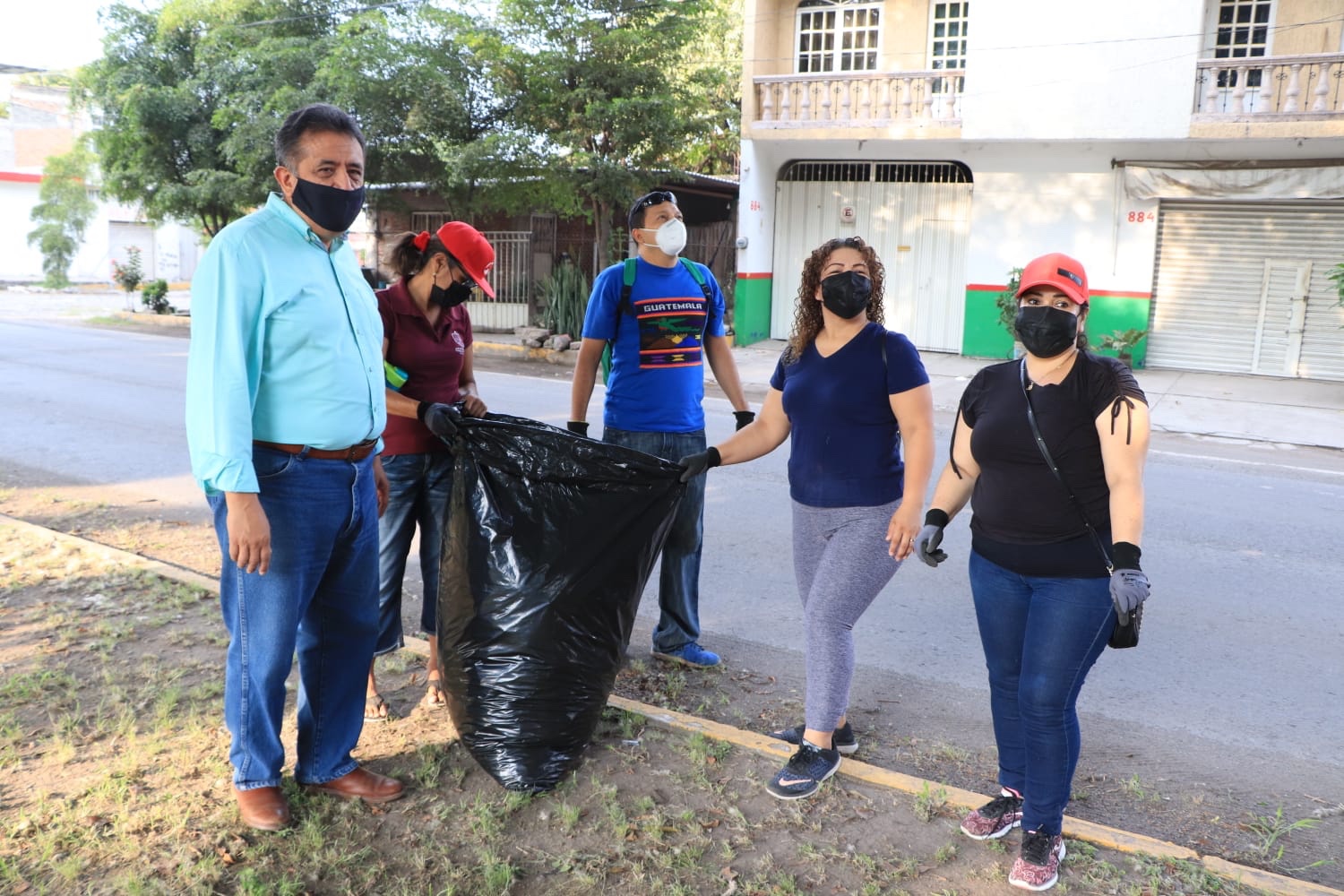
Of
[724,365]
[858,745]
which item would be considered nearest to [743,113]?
[724,365]

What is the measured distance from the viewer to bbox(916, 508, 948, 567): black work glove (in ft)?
9.92

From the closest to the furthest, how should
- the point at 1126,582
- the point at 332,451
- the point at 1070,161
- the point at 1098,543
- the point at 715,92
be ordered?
the point at 1126,582
the point at 1098,543
the point at 332,451
the point at 1070,161
the point at 715,92

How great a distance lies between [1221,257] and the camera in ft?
51.2

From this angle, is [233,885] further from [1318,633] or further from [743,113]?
[743,113]

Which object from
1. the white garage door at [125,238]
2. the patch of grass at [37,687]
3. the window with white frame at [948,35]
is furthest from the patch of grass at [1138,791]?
the white garage door at [125,238]

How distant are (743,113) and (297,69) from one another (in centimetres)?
791

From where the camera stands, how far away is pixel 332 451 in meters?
2.92

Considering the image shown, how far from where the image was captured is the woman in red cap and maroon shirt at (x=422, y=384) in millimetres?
3631

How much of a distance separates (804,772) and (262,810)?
5.01 feet

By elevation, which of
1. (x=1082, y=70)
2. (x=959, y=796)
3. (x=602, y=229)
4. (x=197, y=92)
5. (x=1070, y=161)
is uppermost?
(x=197, y=92)

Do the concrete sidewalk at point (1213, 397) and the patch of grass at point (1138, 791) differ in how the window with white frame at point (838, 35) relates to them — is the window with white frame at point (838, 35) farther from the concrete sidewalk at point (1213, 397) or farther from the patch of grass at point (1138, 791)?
the patch of grass at point (1138, 791)

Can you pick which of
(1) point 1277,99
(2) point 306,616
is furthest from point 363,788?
(1) point 1277,99

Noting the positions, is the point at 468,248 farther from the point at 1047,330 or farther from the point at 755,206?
the point at 755,206

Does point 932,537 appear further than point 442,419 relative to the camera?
No
